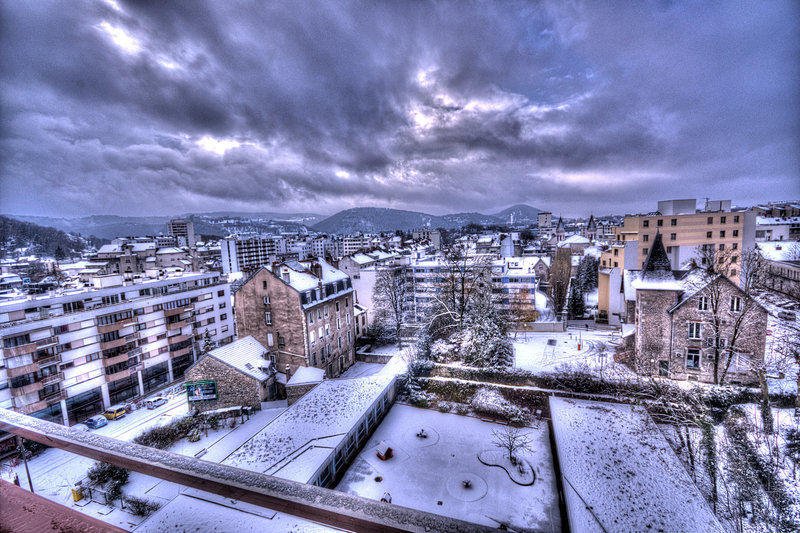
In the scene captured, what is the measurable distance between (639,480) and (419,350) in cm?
1200

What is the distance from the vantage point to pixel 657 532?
347 inches

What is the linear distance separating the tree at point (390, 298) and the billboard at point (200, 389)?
1495 centimetres

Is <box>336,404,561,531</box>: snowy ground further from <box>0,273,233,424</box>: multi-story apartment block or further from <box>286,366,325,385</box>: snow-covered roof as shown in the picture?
<box>0,273,233,424</box>: multi-story apartment block

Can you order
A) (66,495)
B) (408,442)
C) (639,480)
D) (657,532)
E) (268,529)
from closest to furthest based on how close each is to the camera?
(268,529)
(66,495)
(657,532)
(639,480)
(408,442)

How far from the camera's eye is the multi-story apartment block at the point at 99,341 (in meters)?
17.3

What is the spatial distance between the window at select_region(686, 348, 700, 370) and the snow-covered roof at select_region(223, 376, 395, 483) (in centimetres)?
1543

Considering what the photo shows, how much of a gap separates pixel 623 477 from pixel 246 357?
698 inches

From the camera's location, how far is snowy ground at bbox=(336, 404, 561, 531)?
10.2 m

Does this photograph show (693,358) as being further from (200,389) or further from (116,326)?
(116,326)

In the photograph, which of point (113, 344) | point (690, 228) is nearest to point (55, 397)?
point (113, 344)

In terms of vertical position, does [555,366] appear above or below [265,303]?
below

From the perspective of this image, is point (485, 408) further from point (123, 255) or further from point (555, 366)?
point (123, 255)

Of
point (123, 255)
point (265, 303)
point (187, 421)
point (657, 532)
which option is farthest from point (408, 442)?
point (123, 255)

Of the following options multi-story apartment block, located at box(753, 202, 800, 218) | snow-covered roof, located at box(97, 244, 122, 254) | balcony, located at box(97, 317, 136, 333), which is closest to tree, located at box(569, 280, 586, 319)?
balcony, located at box(97, 317, 136, 333)
